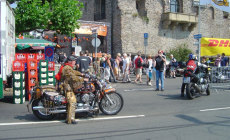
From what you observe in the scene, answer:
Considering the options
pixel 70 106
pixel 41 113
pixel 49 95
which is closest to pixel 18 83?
pixel 41 113

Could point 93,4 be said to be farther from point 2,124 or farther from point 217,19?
point 2,124

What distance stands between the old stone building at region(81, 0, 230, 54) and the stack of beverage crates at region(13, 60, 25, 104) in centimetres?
1804

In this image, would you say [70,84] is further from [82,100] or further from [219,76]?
[219,76]

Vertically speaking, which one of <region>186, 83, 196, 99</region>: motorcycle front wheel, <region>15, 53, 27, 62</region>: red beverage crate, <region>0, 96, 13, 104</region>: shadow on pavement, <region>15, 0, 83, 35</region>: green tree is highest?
<region>15, 0, 83, 35</region>: green tree

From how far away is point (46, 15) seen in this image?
16.4m

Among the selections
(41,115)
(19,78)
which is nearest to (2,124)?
(41,115)

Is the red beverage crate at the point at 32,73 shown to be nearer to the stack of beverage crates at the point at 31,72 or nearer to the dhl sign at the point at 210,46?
the stack of beverage crates at the point at 31,72

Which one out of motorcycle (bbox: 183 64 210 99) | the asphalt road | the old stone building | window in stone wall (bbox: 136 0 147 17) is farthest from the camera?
window in stone wall (bbox: 136 0 147 17)

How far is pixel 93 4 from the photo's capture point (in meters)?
30.9

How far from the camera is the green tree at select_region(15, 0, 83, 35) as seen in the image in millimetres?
16172

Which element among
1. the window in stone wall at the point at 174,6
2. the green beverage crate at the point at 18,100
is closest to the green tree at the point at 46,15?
the green beverage crate at the point at 18,100

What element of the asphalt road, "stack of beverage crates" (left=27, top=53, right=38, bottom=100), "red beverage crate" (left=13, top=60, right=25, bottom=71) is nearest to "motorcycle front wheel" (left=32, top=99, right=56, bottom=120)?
the asphalt road

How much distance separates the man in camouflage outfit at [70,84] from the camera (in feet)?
21.9

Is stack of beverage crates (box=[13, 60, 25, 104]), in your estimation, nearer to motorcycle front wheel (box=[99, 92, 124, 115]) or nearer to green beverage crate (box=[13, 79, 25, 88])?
green beverage crate (box=[13, 79, 25, 88])
